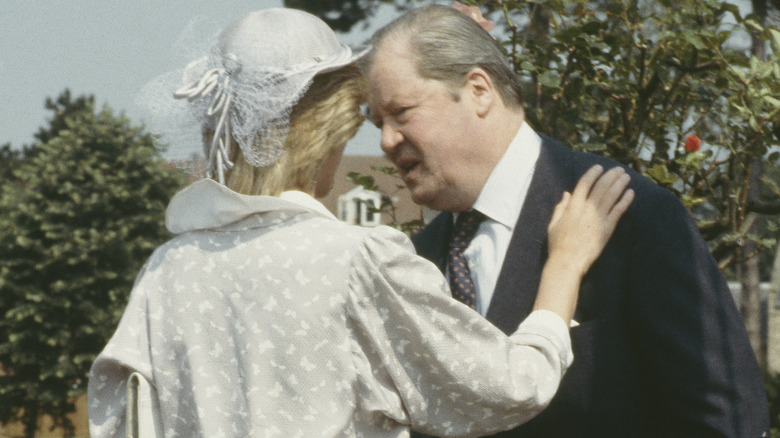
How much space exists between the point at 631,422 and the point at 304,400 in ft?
2.81

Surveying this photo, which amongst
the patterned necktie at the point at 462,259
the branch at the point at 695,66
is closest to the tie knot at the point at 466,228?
the patterned necktie at the point at 462,259

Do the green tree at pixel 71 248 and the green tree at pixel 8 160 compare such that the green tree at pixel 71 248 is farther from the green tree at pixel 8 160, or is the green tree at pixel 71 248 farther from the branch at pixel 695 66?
the green tree at pixel 8 160

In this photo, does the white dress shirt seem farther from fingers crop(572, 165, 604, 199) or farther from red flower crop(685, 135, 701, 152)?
red flower crop(685, 135, 701, 152)

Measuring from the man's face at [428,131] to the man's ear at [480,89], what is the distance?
20 mm

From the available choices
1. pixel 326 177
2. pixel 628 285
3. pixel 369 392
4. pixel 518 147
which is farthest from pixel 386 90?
Result: pixel 369 392

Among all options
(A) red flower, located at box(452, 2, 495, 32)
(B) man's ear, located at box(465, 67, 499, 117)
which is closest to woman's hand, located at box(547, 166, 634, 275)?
(B) man's ear, located at box(465, 67, 499, 117)

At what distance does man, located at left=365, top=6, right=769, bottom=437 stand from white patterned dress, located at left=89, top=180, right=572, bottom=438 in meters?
0.29

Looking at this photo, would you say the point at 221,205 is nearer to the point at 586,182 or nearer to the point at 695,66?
the point at 586,182

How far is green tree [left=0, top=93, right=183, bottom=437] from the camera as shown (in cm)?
1842

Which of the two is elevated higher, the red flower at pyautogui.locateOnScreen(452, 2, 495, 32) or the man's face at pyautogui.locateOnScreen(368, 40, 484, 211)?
the red flower at pyautogui.locateOnScreen(452, 2, 495, 32)

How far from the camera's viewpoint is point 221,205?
6.33ft

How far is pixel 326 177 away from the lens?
2.06 m

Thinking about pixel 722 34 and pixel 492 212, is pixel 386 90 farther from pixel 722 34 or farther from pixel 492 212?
pixel 722 34

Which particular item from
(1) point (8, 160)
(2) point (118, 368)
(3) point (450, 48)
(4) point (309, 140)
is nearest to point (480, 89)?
(3) point (450, 48)
